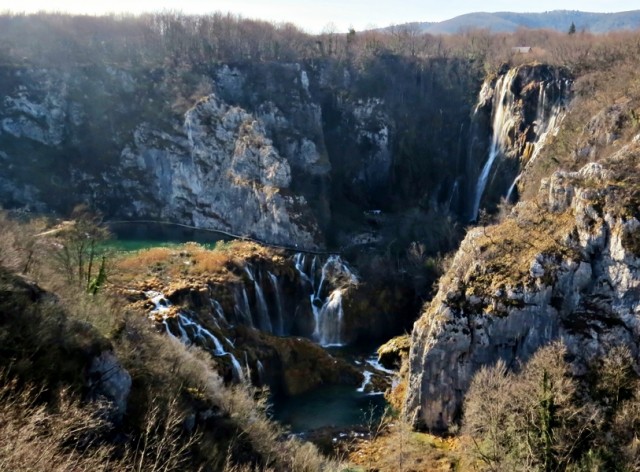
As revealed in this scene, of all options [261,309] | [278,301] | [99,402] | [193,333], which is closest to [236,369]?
[193,333]

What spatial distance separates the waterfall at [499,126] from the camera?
5853 cm

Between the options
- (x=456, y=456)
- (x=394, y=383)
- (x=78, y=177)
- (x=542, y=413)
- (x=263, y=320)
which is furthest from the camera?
(x=78, y=177)

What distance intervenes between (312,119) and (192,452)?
5912 centimetres

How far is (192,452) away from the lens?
49.3 feet

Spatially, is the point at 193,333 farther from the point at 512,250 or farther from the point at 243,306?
the point at 512,250

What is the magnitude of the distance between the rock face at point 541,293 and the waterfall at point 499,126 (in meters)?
26.6

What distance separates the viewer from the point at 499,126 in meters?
60.8

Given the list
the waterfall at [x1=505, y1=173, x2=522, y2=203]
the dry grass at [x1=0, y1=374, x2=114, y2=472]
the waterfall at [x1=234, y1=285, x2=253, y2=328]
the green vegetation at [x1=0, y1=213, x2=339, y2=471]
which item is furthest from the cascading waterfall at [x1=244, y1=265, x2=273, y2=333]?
the dry grass at [x1=0, y1=374, x2=114, y2=472]

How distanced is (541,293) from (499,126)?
121 ft

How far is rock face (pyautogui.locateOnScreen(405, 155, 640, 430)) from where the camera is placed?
88.5 feet

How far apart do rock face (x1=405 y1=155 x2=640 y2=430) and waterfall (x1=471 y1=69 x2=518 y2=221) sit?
2658cm

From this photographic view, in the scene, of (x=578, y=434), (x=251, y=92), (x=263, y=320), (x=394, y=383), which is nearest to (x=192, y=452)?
(x=578, y=434)

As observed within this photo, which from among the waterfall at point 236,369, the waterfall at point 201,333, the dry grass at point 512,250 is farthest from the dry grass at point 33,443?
the dry grass at point 512,250

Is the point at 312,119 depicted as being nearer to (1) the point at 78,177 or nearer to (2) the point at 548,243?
(1) the point at 78,177
